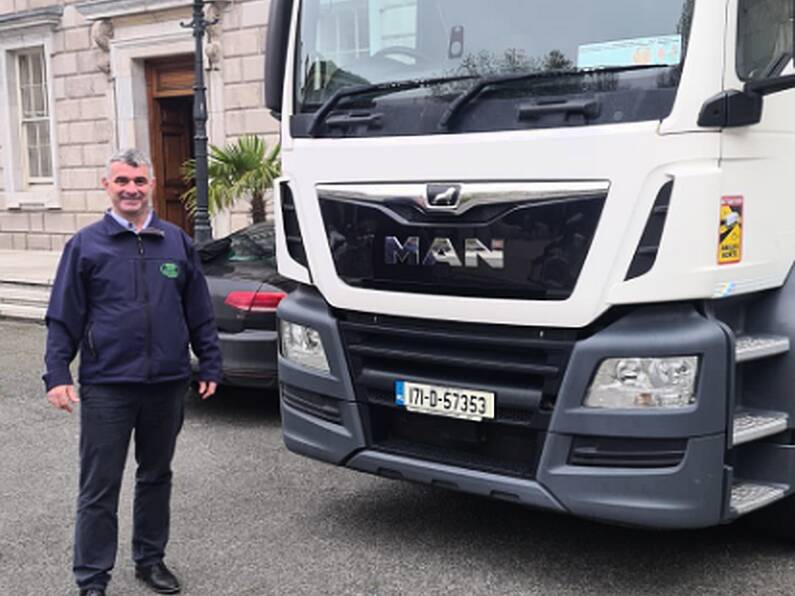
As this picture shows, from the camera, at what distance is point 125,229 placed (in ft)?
13.0

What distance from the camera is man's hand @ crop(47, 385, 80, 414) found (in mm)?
3885

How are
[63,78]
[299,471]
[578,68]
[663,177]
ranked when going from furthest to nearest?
1. [63,78]
2. [299,471]
3. [578,68]
4. [663,177]

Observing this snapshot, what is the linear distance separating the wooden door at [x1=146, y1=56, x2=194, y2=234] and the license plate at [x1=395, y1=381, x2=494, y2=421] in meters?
13.0

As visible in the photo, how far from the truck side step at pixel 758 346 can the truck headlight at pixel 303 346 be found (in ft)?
5.86

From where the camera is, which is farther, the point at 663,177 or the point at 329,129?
the point at 329,129

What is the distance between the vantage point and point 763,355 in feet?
12.9

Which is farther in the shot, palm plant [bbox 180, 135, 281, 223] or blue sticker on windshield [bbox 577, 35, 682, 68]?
palm plant [bbox 180, 135, 281, 223]

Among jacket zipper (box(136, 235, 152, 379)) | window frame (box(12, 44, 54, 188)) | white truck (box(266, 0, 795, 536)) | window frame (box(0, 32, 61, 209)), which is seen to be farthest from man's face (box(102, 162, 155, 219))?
window frame (box(12, 44, 54, 188))

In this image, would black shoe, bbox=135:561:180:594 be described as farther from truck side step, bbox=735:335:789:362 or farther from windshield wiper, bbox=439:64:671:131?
truck side step, bbox=735:335:789:362

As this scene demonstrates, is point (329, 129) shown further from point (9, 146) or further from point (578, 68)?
point (9, 146)

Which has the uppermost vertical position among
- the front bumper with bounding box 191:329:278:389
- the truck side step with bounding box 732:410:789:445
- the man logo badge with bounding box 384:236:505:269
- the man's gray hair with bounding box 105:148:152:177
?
the man's gray hair with bounding box 105:148:152:177

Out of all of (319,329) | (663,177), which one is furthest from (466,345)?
(663,177)

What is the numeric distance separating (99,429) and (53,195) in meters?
15.2

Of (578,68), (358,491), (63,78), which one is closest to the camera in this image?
(578,68)
